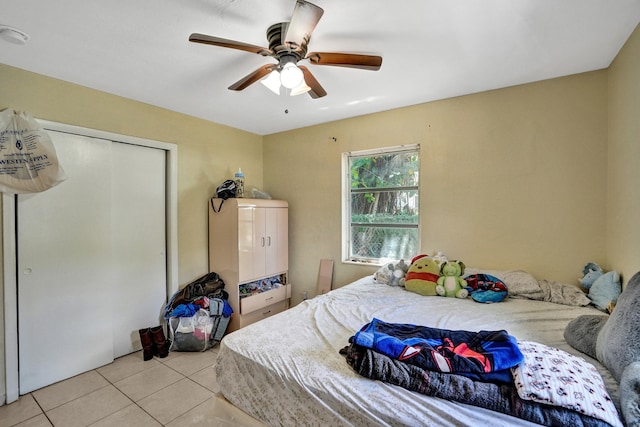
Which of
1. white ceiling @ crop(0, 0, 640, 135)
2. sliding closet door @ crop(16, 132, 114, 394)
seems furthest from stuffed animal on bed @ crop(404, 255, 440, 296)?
sliding closet door @ crop(16, 132, 114, 394)

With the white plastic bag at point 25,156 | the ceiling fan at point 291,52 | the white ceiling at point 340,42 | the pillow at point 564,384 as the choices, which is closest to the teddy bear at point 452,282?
the pillow at point 564,384

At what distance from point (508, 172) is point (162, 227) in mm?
3491

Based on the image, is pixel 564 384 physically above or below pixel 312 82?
below

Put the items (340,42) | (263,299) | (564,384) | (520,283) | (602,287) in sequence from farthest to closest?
(263,299) < (520,283) < (602,287) < (340,42) < (564,384)

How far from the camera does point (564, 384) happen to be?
103cm

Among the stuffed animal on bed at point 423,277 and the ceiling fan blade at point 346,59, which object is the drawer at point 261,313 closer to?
the stuffed animal on bed at point 423,277

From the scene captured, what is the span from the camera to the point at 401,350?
4.20 ft

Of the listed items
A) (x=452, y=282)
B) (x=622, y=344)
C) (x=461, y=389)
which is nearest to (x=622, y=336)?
(x=622, y=344)

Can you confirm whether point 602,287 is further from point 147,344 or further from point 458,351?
point 147,344

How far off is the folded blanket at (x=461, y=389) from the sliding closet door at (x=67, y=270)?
8.33 ft

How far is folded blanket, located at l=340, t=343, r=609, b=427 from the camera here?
97 centimetres

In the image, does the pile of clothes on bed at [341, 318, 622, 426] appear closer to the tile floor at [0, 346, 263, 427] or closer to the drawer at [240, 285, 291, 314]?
the tile floor at [0, 346, 263, 427]

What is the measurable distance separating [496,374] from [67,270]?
316 cm

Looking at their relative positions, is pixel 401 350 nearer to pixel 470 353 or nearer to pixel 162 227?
pixel 470 353
